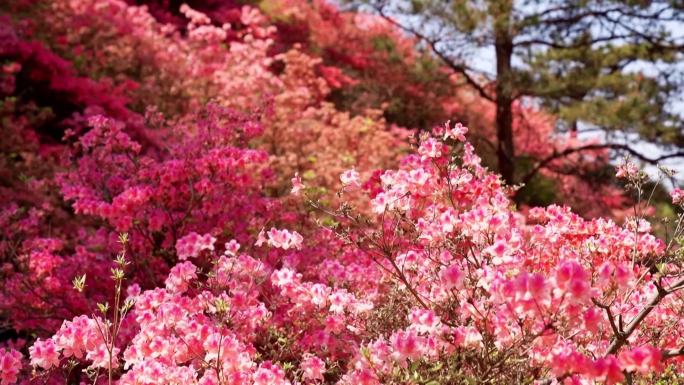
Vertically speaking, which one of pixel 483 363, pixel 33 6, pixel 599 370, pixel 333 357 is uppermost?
→ pixel 599 370

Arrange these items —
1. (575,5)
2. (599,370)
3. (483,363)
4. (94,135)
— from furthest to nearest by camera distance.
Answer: (575,5)
(94,135)
(483,363)
(599,370)

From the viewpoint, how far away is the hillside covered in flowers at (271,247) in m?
2.34

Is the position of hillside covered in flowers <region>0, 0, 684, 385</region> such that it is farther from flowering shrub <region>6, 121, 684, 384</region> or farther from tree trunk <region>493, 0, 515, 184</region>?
tree trunk <region>493, 0, 515, 184</region>

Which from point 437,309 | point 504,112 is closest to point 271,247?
point 437,309

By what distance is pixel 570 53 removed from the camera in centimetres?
967

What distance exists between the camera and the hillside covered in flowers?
234cm

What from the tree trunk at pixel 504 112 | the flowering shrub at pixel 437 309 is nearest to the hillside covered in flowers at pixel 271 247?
the flowering shrub at pixel 437 309

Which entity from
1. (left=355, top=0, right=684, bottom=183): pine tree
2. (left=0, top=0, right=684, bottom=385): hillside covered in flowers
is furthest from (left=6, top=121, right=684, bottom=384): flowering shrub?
(left=355, top=0, right=684, bottom=183): pine tree

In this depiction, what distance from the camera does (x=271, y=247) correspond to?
4.38 metres

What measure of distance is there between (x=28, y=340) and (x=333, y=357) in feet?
9.52

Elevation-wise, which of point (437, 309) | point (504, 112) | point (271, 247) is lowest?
point (504, 112)

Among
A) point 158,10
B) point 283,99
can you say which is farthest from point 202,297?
point 158,10

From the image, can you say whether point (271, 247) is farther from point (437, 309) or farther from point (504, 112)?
point (504, 112)

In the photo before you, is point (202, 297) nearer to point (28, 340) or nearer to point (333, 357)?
point (333, 357)
